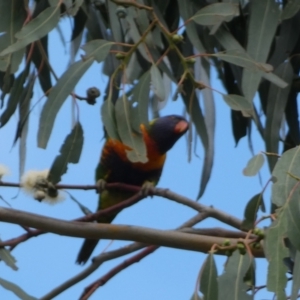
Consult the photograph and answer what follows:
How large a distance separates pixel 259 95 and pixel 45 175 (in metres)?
0.57

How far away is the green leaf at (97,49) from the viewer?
4.44 ft

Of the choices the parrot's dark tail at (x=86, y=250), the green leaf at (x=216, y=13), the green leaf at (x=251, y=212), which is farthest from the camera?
the parrot's dark tail at (x=86, y=250)

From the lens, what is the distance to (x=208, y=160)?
5.34 feet

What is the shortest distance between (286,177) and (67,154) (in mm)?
468

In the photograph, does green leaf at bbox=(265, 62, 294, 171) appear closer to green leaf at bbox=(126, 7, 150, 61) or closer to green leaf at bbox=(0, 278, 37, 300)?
green leaf at bbox=(126, 7, 150, 61)

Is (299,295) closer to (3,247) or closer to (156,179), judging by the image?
(3,247)

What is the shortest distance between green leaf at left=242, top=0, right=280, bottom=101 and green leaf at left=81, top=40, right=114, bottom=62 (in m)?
0.26

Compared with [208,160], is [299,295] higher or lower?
lower

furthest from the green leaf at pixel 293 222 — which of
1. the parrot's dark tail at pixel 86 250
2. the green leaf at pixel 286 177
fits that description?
the parrot's dark tail at pixel 86 250

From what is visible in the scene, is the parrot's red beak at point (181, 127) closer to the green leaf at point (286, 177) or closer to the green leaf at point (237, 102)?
the green leaf at point (237, 102)

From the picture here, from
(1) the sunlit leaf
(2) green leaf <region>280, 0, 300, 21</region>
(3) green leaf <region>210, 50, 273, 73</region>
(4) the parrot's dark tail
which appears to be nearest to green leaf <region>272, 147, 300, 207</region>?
(3) green leaf <region>210, 50, 273, 73</region>

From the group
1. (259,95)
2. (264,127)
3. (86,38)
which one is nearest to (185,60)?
(264,127)

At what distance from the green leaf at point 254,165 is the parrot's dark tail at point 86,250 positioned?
94 cm

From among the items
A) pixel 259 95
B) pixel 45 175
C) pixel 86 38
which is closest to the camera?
pixel 45 175
